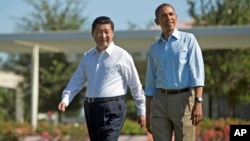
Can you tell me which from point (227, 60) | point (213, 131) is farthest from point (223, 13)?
point (213, 131)

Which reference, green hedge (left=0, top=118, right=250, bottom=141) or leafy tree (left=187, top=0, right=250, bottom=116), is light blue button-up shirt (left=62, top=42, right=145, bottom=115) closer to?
green hedge (left=0, top=118, right=250, bottom=141)

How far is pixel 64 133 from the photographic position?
14.0 meters

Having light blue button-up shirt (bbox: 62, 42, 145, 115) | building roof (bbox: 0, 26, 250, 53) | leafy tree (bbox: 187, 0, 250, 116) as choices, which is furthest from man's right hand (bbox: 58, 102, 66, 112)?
leafy tree (bbox: 187, 0, 250, 116)

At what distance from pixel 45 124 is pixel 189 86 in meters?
10.3

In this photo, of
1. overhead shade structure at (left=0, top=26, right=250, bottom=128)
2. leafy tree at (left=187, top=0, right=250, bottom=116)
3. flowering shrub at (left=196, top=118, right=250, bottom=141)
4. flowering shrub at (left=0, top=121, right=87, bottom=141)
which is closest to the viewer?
flowering shrub at (left=196, top=118, right=250, bottom=141)

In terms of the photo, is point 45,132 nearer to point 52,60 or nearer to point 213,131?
point 213,131

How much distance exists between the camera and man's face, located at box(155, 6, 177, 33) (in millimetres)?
5512

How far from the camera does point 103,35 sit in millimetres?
5988

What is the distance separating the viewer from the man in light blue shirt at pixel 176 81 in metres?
5.48

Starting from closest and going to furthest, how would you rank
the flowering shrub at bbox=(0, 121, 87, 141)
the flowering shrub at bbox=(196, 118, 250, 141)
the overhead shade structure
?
the flowering shrub at bbox=(196, 118, 250, 141)
the flowering shrub at bbox=(0, 121, 87, 141)
the overhead shade structure

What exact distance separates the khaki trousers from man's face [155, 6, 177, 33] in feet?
1.83

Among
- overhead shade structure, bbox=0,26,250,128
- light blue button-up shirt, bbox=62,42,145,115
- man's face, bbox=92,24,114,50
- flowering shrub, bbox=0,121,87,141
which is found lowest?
flowering shrub, bbox=0,121,87,141

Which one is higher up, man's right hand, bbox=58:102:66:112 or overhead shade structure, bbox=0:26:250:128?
overhead shade structure, bbox=0:26:250:128

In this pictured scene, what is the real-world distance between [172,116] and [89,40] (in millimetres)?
12718
